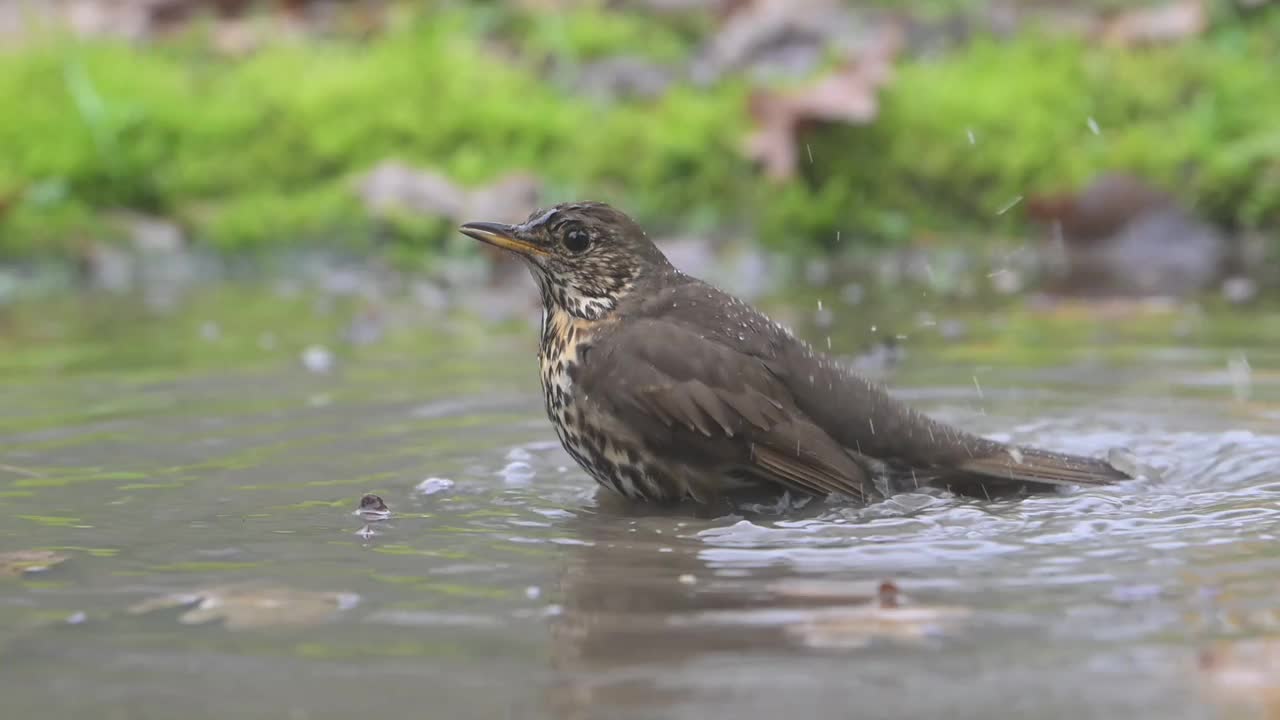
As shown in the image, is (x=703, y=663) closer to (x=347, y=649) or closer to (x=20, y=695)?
(x=347, y=649)

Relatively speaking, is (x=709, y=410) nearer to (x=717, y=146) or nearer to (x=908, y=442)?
(x=908, y=442)

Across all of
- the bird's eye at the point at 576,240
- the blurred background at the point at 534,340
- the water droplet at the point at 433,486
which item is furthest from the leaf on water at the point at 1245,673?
the bird's eye at the point at 576,240

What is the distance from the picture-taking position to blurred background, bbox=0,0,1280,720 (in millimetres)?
2969

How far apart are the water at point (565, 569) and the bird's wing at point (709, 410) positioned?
12 centimetres

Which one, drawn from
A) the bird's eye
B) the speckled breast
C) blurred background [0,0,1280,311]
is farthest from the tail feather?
blurred background [0,0,1280,311]

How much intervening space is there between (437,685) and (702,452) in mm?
1676

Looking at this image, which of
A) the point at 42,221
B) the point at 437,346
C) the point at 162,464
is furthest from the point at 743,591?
the point at 42,221

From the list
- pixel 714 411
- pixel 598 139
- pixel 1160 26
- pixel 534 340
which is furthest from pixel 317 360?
pixel 1160 26

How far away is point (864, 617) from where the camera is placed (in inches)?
123

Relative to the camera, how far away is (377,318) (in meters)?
8.11

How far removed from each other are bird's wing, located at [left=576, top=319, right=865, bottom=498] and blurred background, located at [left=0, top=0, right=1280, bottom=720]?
18 cm

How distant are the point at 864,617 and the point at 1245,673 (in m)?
0.65

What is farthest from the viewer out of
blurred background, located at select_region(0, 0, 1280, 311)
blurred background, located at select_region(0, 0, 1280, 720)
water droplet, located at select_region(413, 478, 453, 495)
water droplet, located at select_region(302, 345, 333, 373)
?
blurred background, located at select_region(0, 0, 1280, 311)

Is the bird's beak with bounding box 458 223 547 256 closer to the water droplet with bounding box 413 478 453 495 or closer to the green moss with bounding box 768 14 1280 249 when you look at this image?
the water droplet with bounding box 413 478 453 495
